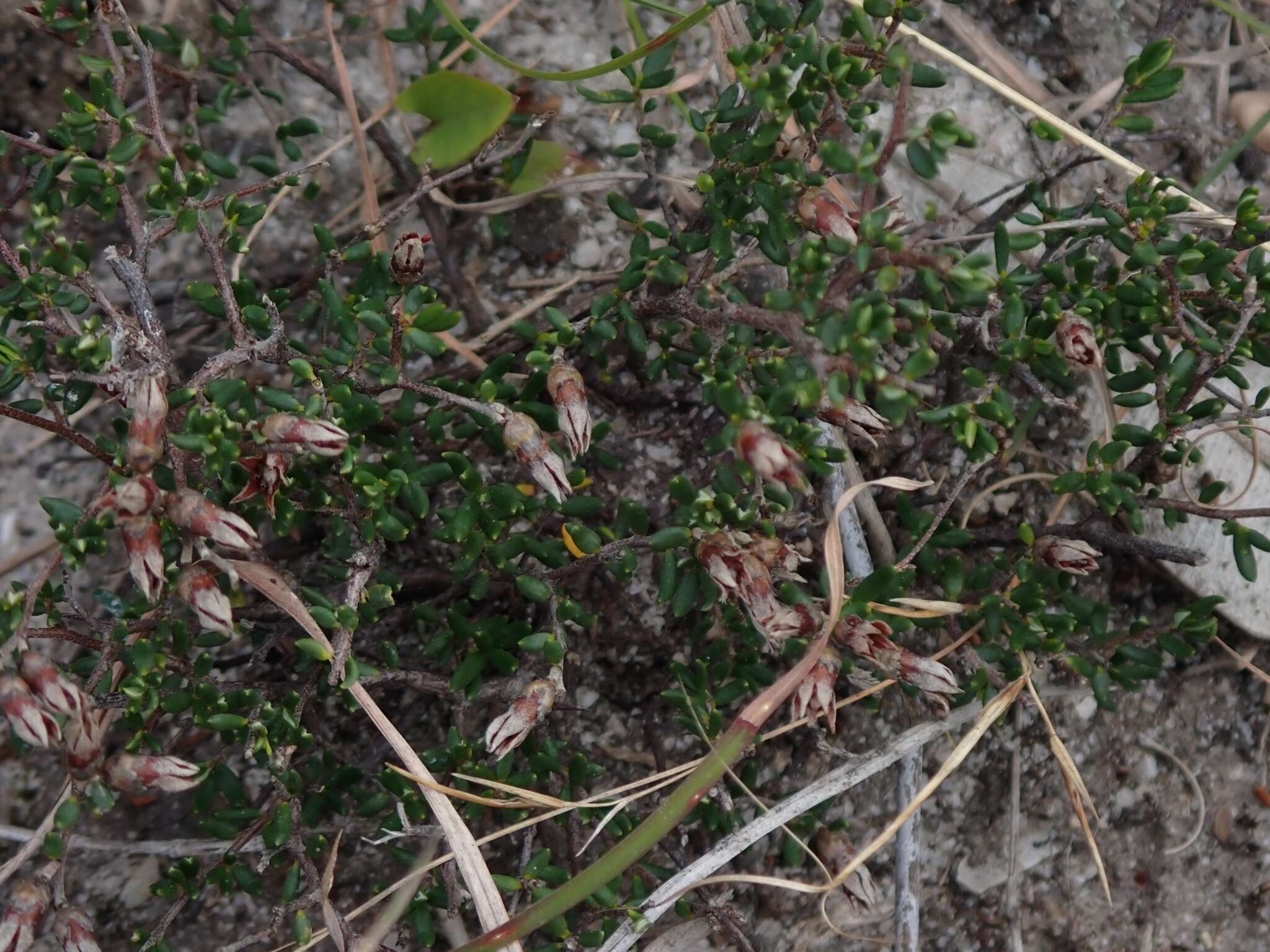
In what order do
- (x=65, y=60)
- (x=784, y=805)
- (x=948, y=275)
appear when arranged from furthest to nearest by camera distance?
(x=65, y=60)
(x=784, y=805)
(x=948, y=275)

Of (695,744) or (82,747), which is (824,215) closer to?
(695,744)

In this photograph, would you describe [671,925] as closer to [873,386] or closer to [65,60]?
[873,386]

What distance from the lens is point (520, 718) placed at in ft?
6.55

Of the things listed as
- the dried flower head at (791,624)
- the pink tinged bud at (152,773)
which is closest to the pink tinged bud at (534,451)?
the dried flower head at (791,624)

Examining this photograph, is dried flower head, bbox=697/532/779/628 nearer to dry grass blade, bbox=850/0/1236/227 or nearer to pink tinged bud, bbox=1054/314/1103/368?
pink tinged bud, bbox=1054/314/1103/368

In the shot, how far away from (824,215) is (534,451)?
26.0 inches

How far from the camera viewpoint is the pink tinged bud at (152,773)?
1.94 meters

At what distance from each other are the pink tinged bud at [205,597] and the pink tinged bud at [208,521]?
0.07 m

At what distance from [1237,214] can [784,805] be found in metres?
1.48

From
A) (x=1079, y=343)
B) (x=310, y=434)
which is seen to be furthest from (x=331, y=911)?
(x=1079, y=343)

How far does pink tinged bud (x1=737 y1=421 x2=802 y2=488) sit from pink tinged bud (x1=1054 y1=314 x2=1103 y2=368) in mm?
633

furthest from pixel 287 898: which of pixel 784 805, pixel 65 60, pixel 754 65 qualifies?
pixel 65 60

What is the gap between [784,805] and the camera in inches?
90.3

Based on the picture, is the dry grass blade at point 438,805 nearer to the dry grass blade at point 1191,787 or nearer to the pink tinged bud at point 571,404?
the pink tinged bud at point 571,404
